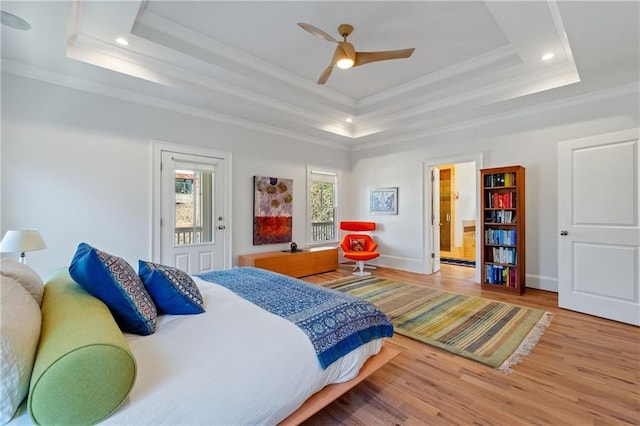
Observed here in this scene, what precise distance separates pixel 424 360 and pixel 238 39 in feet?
12.1

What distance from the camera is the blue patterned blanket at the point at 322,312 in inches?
59.6

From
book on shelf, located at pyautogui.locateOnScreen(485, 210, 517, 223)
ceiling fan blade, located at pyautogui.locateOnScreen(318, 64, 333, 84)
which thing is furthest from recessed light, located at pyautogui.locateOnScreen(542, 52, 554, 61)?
ceiling fan blade, located at pyautogui.locateOnScreen(318, 64, 333, 84)

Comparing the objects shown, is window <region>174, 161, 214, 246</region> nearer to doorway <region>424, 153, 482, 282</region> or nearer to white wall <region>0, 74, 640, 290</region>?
white wall <region>0, 74, 640, 290</region>

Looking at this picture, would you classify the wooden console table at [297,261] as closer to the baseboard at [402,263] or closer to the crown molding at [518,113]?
the baseboard at [402,263]

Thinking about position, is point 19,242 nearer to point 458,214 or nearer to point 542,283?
point 542,283

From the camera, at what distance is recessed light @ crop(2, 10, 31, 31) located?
2136 millimetres

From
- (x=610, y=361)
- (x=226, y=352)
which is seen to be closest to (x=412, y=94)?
(x=610, y=361)

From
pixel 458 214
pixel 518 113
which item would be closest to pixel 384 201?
pixel 518 113

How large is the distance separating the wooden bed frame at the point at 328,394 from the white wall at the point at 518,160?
136 inches

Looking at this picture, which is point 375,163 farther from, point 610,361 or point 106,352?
point 106,352

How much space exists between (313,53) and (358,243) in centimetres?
344

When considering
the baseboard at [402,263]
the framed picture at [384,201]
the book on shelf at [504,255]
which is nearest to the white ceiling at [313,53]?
the framed picture at [384,201]

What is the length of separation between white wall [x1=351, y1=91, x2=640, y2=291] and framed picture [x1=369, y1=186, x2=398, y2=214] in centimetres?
12

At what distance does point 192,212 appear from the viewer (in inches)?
162
